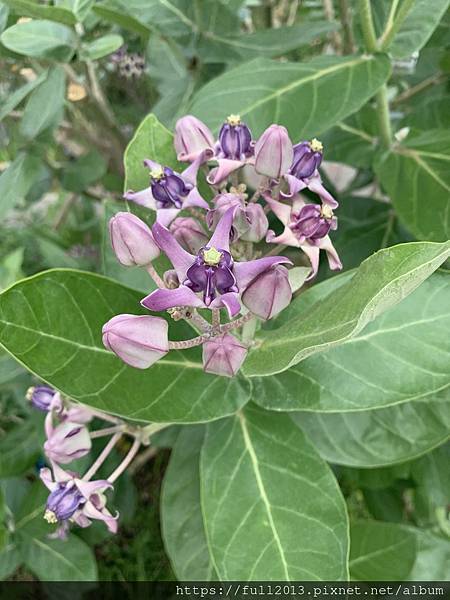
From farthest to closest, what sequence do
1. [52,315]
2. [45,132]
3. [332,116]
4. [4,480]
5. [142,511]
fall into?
[142,511] < [4,480] < [45,132] < [332,116] < [52,315]

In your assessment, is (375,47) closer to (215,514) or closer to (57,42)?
(57,42)

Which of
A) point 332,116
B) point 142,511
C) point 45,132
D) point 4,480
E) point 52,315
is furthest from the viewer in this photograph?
point 142,511

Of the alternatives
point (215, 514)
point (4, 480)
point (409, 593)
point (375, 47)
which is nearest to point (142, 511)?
point (4, 480)

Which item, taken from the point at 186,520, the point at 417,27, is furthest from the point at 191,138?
the point at 186,520

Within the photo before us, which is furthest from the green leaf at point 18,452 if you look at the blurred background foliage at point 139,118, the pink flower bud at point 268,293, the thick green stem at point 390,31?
the thick green stem at point 390,31

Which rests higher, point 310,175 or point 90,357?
point 310,175

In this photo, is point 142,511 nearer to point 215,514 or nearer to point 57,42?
point 215,514

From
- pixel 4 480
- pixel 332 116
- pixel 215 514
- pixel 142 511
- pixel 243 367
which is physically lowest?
pixel 142 511

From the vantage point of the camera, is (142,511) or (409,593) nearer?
(409,593)
